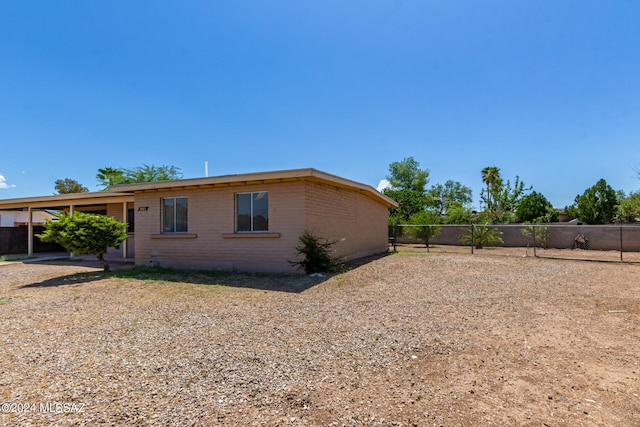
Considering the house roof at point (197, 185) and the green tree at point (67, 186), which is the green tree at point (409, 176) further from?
the green tree at point (67, 186)

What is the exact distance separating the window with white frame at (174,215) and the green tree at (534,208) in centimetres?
2603

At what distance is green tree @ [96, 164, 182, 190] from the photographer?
2909 cm

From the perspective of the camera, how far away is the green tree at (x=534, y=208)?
84.5 ft

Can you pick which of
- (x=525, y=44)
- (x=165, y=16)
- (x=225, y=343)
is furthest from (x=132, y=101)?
(x=525, y=44)

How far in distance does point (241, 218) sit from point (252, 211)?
446mm

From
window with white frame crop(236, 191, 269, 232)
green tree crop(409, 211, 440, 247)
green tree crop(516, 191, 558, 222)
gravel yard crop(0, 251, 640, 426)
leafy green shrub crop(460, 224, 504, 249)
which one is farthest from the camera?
green tree crop(516, 191, 558, 222)

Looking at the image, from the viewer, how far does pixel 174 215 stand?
11.0m

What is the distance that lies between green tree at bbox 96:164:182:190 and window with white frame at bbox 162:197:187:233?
1932 cm

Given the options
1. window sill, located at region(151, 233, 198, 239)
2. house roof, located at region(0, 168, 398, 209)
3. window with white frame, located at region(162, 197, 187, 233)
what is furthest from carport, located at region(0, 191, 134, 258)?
window sill, located at region(151, 233, 198, 239)

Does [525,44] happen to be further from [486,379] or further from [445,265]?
[486,379]

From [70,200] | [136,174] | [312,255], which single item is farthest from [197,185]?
[136,174]

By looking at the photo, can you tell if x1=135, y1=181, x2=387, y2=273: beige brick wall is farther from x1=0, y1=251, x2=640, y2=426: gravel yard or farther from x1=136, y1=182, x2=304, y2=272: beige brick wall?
x1=0, y1=251, x2=640, y2=426: gravel yard

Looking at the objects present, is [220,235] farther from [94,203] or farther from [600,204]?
[600,204]

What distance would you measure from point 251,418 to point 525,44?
12.5m
